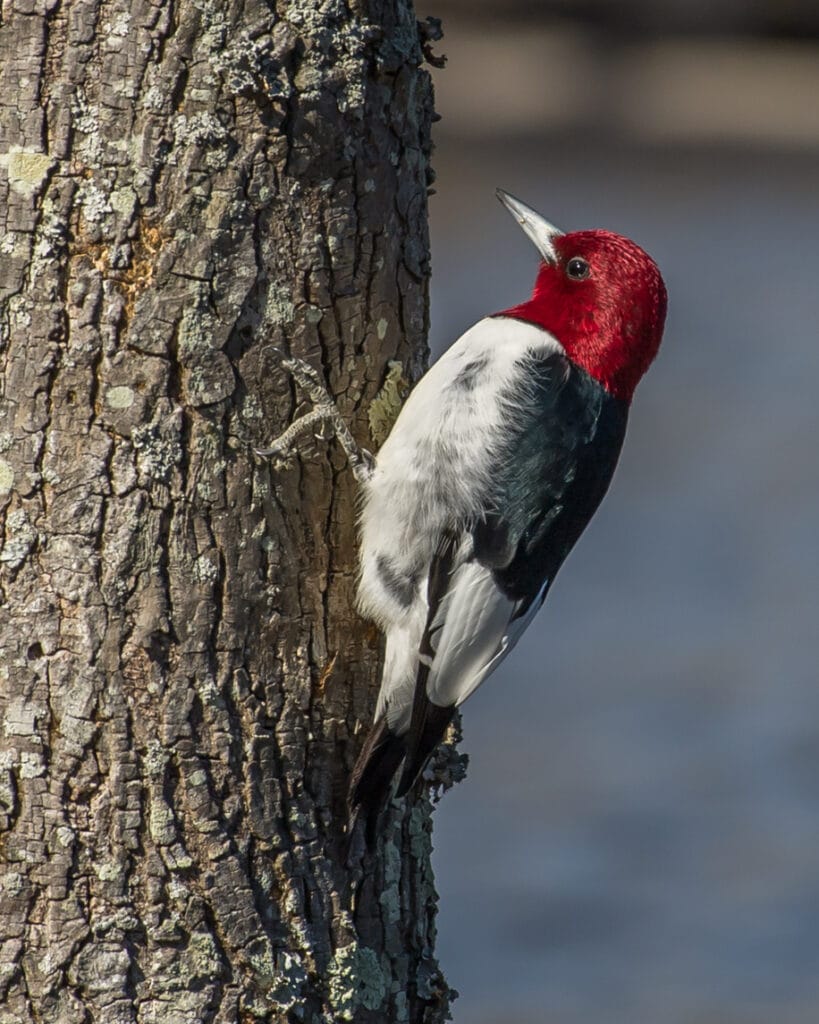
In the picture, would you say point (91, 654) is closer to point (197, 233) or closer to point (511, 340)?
point (197, 233)

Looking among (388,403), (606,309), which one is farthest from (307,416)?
(606,309)

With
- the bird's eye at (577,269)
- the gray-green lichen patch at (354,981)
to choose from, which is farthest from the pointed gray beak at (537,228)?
the gray-green lichen patch at (354,981)

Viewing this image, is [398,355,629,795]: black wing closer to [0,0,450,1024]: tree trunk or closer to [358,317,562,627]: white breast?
[358,317,562,627]: white breast

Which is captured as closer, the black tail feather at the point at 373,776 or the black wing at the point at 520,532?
the black tail feather at the point at 373,776

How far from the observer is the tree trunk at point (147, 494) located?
256 centimetres

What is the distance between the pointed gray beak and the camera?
343 centimetres

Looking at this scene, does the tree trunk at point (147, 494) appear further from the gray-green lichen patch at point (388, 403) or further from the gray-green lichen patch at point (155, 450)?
the gray-green lichen patch at point (388, 403)

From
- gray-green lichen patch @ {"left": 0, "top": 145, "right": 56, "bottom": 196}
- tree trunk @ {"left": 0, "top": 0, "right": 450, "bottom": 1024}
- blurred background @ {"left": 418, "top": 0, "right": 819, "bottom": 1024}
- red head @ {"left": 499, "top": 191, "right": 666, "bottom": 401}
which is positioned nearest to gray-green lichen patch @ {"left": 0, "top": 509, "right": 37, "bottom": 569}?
tree trunk @ {"left": 0, "top": 0, "right": 450, "bottom": 1024}

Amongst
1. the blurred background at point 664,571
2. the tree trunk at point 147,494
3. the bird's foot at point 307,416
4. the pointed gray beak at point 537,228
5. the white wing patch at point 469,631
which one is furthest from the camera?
the blurred background at point 664,571

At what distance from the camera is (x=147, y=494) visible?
8.45 feet

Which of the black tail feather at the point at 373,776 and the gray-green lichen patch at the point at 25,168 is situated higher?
the gray-green lichen patch at the point at 25,168

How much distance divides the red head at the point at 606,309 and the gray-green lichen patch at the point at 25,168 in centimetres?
113

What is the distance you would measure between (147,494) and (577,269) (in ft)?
3.92

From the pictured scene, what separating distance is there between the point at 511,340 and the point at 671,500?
4811 millimetres
